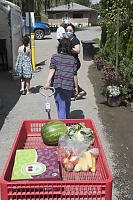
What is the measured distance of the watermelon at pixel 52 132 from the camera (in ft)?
9.04

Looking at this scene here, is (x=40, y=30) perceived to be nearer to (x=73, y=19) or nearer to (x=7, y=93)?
(x=7, y=93)

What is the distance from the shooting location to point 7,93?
27.9 feet

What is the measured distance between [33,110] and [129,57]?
3731 mm

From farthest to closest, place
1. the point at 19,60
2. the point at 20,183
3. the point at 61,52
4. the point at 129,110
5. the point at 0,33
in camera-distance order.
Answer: the point at 0,33, the point at 19,60, the point at 129,110, the point at 61,52, the point at 20,183

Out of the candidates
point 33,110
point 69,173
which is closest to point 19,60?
point 33,110

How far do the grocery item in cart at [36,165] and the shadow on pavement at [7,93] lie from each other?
373cm

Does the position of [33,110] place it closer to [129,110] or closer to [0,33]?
[129,110]

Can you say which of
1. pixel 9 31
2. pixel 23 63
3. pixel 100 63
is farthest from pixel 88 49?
pixel 23 63

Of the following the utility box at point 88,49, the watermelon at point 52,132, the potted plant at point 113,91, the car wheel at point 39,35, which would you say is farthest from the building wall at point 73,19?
the watermelon at point 52,132

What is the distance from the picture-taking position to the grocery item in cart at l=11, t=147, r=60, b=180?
6.56 ft

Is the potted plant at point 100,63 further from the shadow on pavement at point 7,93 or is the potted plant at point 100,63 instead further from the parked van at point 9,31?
the shadow on pavement at point 7,93

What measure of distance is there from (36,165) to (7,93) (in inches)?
262

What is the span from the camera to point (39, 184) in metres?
1.86

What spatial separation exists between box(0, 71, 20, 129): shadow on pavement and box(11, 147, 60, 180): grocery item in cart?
3.73 m
